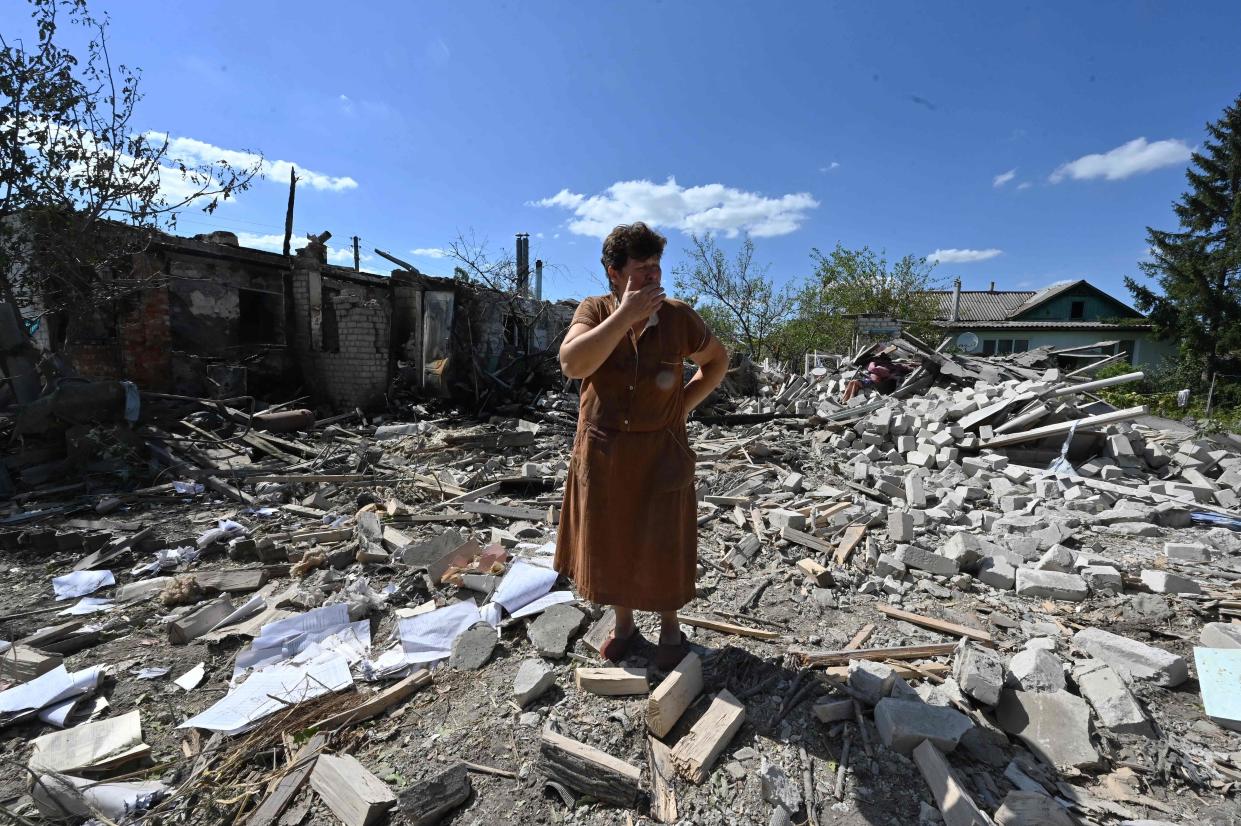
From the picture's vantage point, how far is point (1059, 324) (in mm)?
30078

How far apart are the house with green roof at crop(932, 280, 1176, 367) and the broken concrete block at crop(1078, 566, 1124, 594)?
25524 millimetres

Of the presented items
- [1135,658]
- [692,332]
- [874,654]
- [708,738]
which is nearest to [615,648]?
[708,738]

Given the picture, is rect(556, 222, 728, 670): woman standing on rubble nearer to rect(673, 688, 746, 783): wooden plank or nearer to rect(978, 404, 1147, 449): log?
rect(673, 688, 746, 783): wooden plank

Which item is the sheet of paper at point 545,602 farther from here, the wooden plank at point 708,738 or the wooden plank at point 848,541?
the wooden plank at point 848,541

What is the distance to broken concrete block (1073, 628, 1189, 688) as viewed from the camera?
8.18 feet

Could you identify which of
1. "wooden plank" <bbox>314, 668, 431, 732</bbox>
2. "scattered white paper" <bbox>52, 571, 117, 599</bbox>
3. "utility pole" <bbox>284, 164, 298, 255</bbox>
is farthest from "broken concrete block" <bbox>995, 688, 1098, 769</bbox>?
"utility pole" <bbox>284, 164, 298, 255</bbox>

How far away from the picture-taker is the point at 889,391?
11.3 metres

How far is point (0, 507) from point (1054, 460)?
38.5ft

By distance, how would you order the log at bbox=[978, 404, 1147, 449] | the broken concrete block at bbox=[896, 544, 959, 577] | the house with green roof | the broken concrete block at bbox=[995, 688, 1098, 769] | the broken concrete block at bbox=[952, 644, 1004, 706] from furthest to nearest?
the house with green roof, the log at bbox=[978, 404, 1147, 449], the broken concrete block at bbox=[896, 544, 959, 577], the broken concrete block at bbox=[952, 644, 1004, 706], the broken concrete block at bbox=[995, 688, 1098, 769]

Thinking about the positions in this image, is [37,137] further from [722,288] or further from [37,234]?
[722,288]

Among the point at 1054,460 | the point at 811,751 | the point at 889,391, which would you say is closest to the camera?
the point at 811,751

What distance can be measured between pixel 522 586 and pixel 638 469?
4.95ft

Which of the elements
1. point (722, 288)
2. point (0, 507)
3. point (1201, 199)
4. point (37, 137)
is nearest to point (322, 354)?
point (37, 137)

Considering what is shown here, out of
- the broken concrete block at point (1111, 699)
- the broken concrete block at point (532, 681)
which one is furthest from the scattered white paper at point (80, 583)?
the broken concrete block at point (1111, 699)
